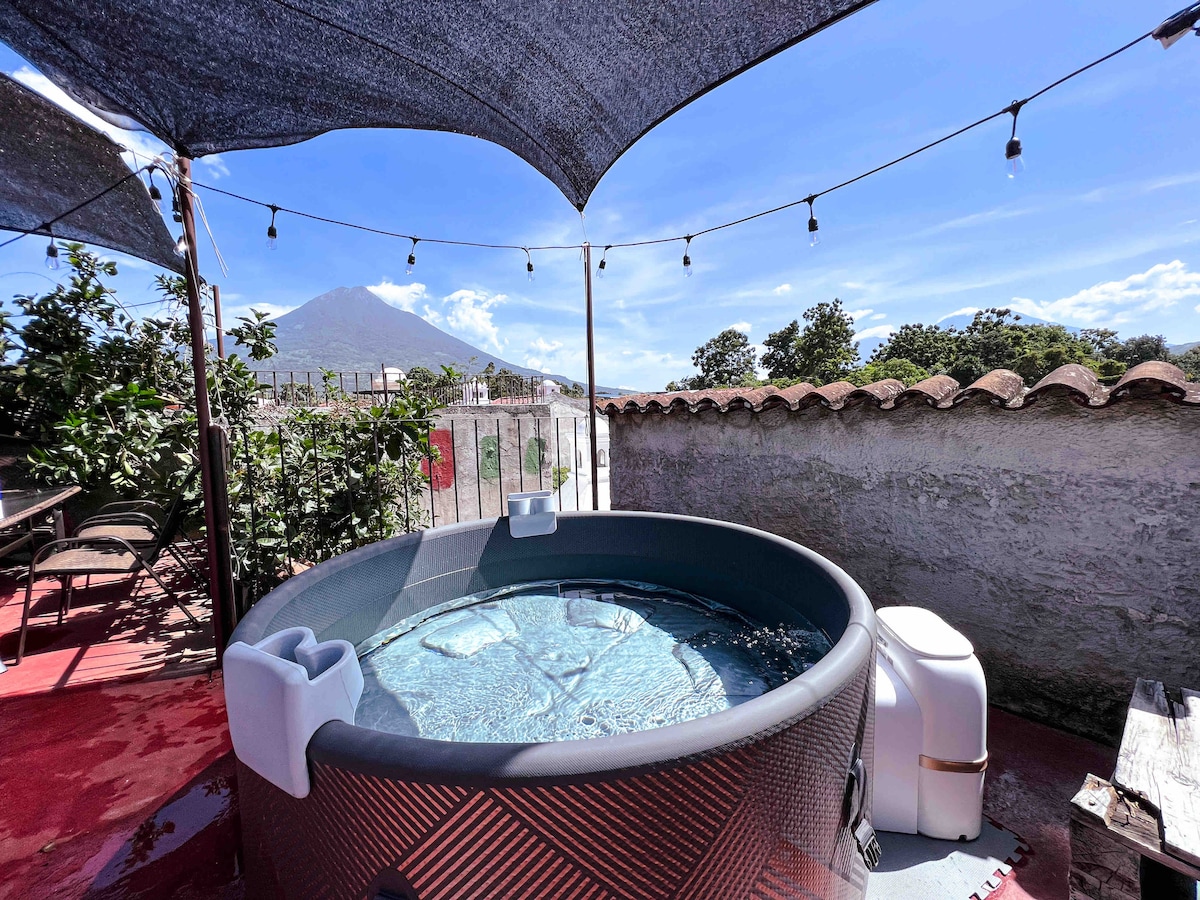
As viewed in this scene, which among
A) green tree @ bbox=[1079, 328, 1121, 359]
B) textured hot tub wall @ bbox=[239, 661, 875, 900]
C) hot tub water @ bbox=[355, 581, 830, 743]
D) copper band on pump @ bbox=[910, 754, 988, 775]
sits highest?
green tree @ bbox=[1079, 328, 1121, 359]

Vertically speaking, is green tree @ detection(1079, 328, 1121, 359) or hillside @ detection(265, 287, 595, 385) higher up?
hillside @ detection(265, 287, 595, 385)

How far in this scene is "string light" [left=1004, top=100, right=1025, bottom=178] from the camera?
193 cm

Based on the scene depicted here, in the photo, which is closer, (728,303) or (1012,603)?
(1012,603)

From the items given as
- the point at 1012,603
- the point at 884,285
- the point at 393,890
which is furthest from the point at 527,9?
the point at 884,285

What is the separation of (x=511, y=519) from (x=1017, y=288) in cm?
4892

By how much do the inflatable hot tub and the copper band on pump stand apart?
1.05ft

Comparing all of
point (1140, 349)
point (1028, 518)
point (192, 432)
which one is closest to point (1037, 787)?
point (1028, 518)

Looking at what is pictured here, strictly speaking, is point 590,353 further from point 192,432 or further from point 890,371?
point 890,371

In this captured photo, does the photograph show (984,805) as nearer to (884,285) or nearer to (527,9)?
(527,9)

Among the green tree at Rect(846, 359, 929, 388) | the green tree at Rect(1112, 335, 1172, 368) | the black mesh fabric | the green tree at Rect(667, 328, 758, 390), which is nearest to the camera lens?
the black mesh fabric

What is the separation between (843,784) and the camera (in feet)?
4.14

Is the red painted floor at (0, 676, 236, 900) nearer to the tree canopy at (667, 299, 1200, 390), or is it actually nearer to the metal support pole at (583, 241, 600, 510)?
the metal support pole at (583, 241, 600, 510)

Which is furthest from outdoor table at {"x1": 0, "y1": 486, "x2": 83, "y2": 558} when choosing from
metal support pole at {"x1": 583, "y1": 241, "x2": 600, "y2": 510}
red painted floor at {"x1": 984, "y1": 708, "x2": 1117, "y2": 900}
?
red painted floor at {"x1": 984, "y1": 708, "x2": 1117, "y2": 900}

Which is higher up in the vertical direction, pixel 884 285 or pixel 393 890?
pixel 884 285
